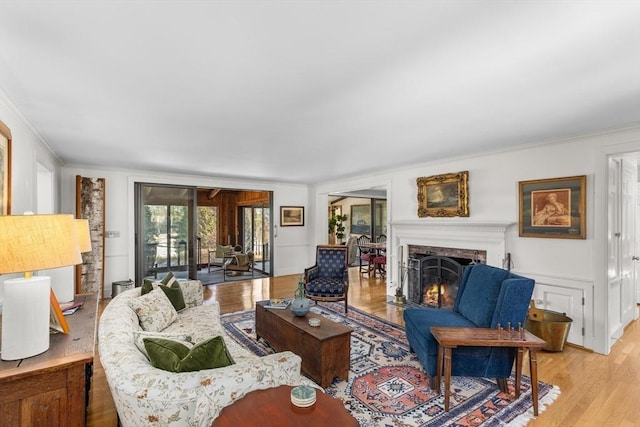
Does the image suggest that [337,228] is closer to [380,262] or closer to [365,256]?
[365,256]

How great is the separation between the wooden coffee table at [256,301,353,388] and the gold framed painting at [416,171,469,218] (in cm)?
275

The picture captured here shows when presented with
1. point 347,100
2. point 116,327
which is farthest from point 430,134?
point 116,327

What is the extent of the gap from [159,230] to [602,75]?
6.69m

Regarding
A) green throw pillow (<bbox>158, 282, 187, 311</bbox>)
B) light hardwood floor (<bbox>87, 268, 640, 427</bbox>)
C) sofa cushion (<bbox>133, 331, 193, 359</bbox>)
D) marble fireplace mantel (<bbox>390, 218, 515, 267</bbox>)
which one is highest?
marble fireplace mantel (<bbox>390, 218, 515, 267</bbox>)

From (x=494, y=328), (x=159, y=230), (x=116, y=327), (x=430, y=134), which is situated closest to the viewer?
(x=116, y=327)

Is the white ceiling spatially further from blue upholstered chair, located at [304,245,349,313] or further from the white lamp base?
blue upholstered chair, located at [304,245,349,313]

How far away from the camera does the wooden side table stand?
87.4 inches

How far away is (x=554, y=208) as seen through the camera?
11.8 ft

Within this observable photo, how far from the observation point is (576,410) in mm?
2324

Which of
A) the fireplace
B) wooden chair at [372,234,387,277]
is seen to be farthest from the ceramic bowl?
wooden chair at [372,234,387,277]

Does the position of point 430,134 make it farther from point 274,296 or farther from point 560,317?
point 274,296

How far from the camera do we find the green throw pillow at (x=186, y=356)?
1.55 metres

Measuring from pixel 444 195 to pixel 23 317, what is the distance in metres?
4.76

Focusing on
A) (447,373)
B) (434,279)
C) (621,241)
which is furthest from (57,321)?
(621,241)
